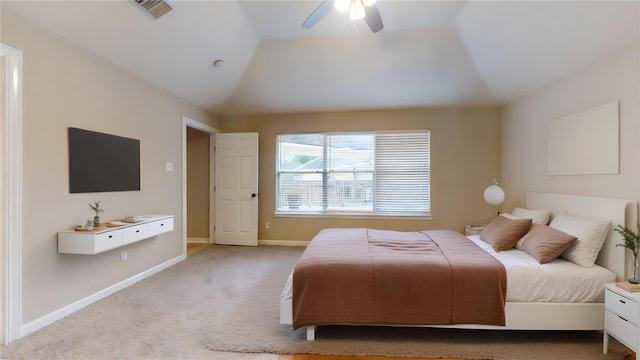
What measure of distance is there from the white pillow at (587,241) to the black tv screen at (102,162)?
4.51 metres

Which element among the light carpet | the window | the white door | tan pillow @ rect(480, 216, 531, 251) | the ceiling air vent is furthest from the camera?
the white door

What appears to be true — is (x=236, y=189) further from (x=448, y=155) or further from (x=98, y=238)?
(x=448, y=155)

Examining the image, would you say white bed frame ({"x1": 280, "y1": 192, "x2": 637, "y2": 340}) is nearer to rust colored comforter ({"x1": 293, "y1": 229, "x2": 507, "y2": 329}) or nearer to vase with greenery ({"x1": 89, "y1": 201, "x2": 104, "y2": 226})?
rust colored comforter ({"x1": 293, "y1": 229, "x2": 507, "y2": 329})

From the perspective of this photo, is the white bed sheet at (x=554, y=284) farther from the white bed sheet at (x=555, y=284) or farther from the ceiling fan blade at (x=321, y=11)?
the ceiling fan blade at (x=321, y=11)

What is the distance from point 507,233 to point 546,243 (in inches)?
15.8

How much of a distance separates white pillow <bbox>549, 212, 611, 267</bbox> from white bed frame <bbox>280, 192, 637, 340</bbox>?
12 centimetres

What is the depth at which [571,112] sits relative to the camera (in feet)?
10.2

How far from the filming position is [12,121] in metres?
2.19

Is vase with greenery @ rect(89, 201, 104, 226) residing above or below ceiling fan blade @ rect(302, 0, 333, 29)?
below

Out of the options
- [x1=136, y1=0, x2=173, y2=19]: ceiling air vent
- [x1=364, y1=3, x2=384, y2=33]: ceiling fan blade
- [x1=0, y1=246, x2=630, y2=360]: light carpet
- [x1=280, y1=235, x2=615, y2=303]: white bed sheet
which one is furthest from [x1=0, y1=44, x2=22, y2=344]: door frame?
[x1=364, y1=3, x2=384, y2=33]: ceiling fan blade

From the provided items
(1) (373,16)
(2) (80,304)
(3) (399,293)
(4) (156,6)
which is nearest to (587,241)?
(3) (399,293)

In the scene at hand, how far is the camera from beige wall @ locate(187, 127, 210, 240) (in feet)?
18.0

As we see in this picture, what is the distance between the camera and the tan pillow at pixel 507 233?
110 inches

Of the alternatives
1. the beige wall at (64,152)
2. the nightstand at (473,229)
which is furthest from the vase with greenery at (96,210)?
the nightstand at (473,229)
